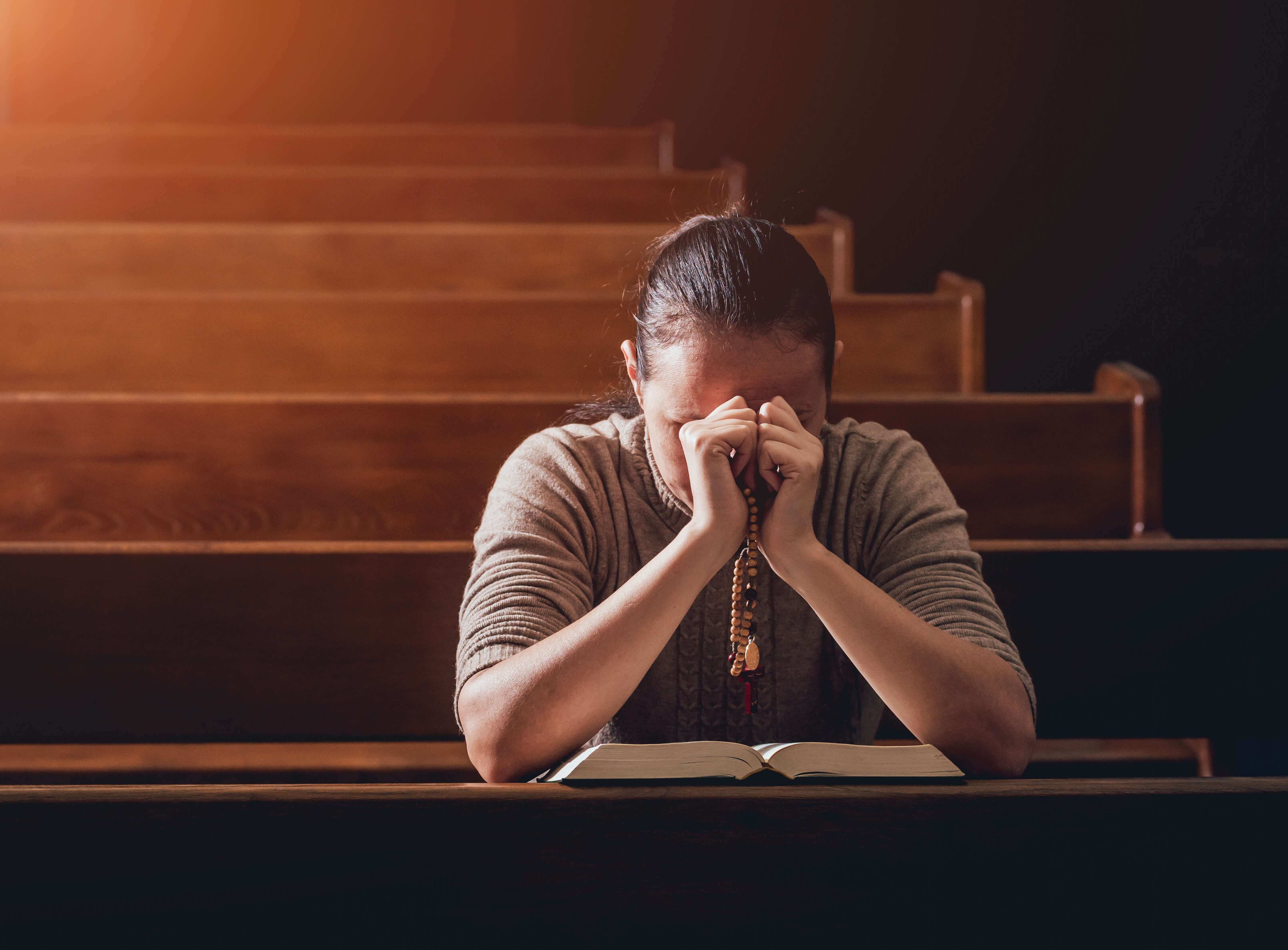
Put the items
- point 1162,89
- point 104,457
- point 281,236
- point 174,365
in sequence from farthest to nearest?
point 1162,89 < point 281,236 < point 174,365 < point 104,457

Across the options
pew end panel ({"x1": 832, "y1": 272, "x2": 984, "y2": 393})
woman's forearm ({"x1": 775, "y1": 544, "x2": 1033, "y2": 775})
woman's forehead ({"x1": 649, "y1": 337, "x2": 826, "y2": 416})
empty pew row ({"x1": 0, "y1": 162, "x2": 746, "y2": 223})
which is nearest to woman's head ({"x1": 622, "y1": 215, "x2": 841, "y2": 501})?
woman's forehead ({"x1": 649, "y1": 337, "x2": 826, "y2": 416})

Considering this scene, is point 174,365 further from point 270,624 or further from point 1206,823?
point 1206,823

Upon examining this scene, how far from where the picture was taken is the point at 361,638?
854 millimetres

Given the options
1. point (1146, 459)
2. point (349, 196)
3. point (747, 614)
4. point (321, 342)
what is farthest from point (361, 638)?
point (349, 196)

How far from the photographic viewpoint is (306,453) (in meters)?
1.11

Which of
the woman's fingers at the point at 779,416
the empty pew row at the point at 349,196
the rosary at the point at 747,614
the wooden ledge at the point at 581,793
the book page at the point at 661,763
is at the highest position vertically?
the empty pew row at the point at 349,196

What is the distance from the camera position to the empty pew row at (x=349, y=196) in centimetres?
201

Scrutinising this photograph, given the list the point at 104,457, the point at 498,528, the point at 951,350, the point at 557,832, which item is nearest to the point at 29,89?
the point at 104,457

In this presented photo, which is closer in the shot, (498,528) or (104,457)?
(498,528)

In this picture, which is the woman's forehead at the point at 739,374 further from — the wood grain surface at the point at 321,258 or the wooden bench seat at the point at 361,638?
the wood grain surface at the point at 321,258

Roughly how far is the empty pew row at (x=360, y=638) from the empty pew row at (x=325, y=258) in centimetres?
88

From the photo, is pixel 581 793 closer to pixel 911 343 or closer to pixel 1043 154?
pixel 911 343

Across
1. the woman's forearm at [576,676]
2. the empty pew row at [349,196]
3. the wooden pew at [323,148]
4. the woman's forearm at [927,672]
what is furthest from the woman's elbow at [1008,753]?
the wooden pew at [323,148]

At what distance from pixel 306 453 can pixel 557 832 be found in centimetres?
73
